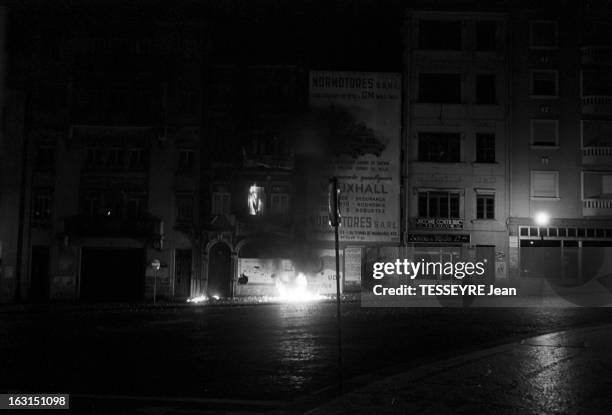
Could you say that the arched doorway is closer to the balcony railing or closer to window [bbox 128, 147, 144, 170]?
window [bbox 128, 147, 144, 170]

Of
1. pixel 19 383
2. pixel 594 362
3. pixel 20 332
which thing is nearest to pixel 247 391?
pixel 19 383

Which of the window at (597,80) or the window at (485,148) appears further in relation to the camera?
Result: the window at (485,148)

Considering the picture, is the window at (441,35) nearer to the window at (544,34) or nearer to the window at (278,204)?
the window at (544,34)

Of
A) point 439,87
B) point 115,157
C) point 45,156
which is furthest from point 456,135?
point 45,156

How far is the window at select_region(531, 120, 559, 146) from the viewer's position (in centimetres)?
3591

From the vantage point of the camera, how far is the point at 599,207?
35156 mm

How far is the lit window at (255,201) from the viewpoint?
3441 cm

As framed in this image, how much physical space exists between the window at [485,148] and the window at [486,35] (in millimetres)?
5272

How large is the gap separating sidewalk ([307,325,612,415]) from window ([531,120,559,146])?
25.5 m

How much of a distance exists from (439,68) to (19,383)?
1231 inches

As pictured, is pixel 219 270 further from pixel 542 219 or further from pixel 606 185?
pixel 606 185

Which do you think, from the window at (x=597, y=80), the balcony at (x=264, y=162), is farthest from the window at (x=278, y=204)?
the window at (x=597, y=80)

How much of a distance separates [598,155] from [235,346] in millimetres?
28256

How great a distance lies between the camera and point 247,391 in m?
9.55
